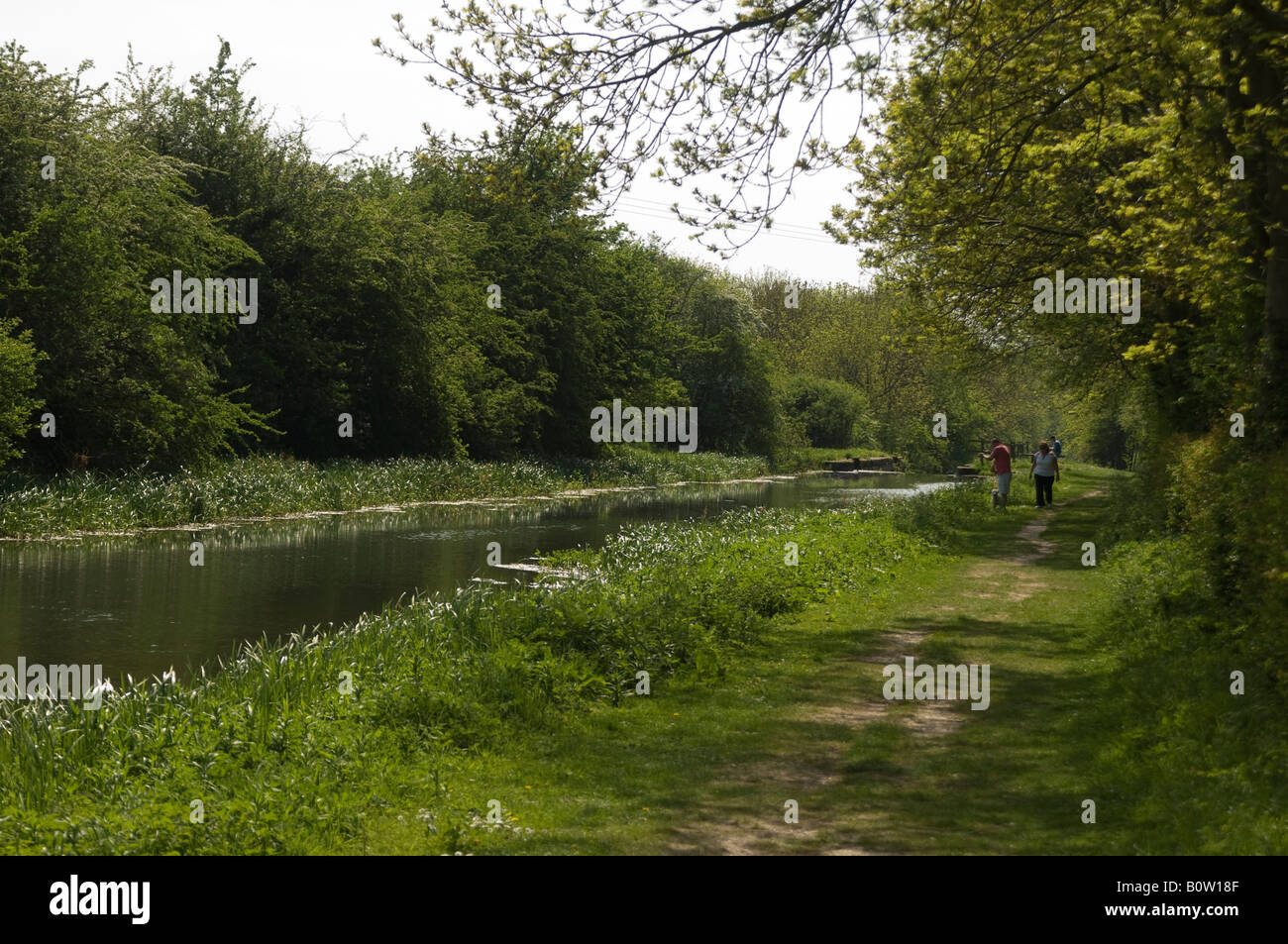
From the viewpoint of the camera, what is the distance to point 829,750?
30.0 ft

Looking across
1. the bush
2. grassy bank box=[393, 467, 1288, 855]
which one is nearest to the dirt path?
grassy bank box=[393, 467, 1288, 855]

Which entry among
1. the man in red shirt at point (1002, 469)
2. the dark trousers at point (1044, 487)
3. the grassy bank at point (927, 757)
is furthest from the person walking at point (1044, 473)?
the grassy bank at point (927, 757)

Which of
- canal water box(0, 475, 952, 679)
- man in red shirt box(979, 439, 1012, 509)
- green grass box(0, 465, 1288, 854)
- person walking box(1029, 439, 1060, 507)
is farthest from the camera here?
person walking box(1029, 439, 1060, 507)

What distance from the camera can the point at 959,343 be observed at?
24.6m

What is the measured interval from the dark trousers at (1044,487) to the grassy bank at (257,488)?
19.0 m

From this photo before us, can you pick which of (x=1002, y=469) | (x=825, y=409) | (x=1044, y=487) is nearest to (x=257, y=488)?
(x=1002, y=469)

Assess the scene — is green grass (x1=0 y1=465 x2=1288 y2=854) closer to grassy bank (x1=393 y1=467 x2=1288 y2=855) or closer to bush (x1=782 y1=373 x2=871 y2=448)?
grassy bank (x1=393 y1=467 x2=1288 y2=855)

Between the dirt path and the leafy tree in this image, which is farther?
the leafy tree

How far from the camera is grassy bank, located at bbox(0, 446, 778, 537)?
24.9 metres

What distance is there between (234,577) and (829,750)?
13.9m

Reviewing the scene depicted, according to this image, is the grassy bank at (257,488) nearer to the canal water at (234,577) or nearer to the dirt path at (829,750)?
the canal water at (234,577)

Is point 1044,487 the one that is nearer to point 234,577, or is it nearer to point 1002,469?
point 1002,469

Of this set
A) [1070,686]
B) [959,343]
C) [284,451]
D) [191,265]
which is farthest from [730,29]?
[284,451]

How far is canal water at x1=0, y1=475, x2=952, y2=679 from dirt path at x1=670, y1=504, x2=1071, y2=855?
21.8 ft
